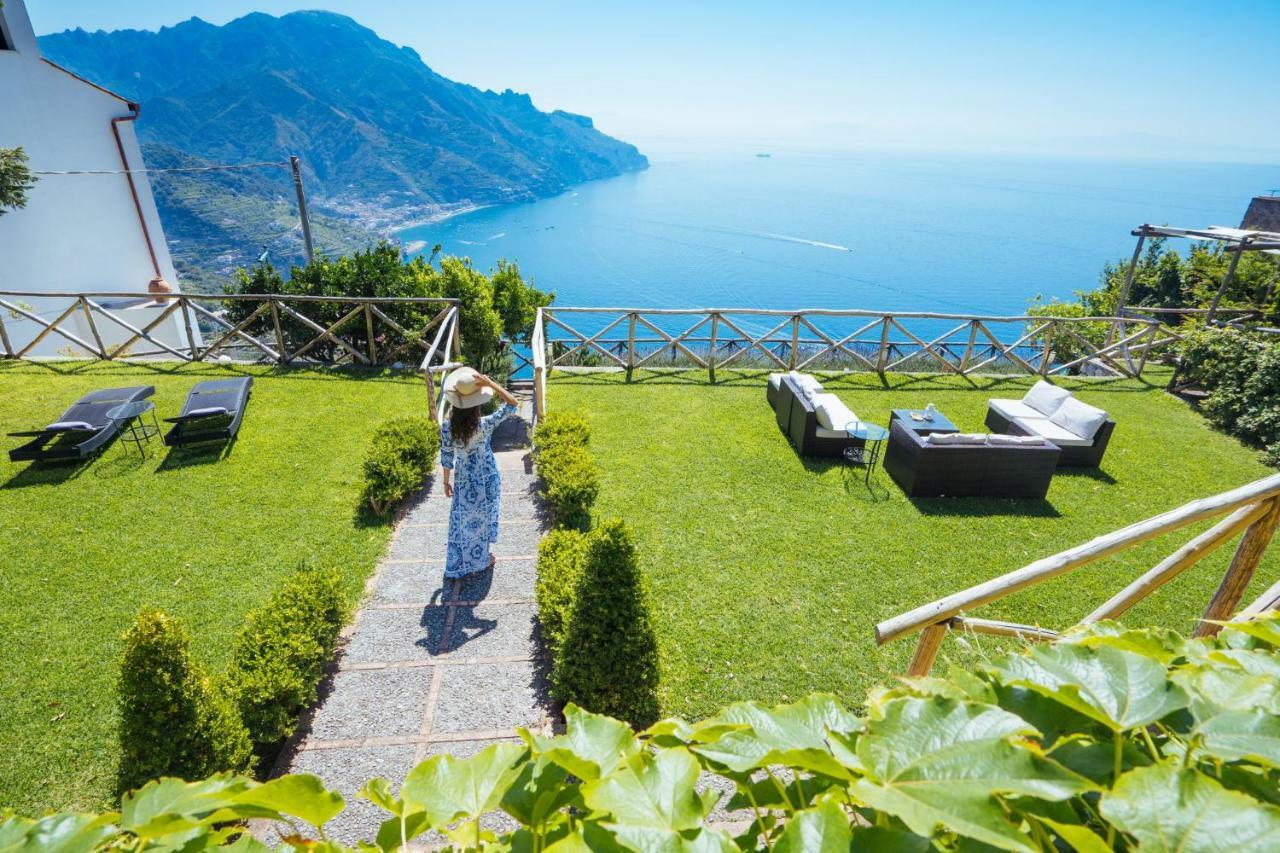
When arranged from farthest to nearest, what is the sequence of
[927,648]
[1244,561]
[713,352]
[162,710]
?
1. [713,352]
2. [162,710]
3. [1244,561]
4. [927,648]

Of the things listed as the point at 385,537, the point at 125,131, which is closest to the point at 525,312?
the point at 385,537

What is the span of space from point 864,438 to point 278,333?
1009 centimetres

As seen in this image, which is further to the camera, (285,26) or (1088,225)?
(285,26)

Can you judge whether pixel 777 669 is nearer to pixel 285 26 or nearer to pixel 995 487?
pixel 995 487

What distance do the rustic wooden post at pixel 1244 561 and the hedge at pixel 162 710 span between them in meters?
5.05

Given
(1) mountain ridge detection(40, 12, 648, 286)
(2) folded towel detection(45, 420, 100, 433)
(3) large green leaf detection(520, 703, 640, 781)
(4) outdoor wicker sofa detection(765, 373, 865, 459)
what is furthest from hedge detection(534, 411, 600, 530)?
(1) mountain ridge detection(40, 12, 648, 286)

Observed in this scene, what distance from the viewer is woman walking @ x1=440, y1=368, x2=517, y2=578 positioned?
523cm

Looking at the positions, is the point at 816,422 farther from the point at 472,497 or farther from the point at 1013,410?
the point at 472,497

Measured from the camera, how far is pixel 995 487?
24.9 ft

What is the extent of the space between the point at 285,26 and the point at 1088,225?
236474mm

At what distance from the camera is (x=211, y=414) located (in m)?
7.78

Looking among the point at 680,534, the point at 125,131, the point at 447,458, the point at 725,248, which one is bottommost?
the point at 725,248

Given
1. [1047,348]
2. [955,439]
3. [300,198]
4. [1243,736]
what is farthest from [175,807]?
[300,198]

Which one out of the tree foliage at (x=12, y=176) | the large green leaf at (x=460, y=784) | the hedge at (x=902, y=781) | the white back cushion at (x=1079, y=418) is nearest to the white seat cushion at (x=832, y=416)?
the white back cushion at (x=1079, y=418)
